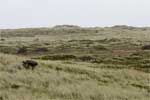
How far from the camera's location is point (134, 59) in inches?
1590

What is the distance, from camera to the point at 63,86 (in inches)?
712

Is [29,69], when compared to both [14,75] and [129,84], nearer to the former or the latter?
[14,75]

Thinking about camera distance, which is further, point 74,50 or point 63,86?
point 74,50

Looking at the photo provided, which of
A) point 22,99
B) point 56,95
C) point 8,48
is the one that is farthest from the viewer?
point 8,48

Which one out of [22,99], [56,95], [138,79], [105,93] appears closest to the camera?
[22,99]

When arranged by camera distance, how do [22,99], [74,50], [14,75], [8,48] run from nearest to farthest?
1. [22,99]
2. [14,75]
3. [74,50]
4. [8,48]

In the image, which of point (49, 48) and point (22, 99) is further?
point (49, 48)

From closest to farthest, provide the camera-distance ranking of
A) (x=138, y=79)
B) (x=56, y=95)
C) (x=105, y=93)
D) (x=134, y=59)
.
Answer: (x=56, y=95) < (x=105, y=93) < (x=138, y=79) < (x=134, y=59)

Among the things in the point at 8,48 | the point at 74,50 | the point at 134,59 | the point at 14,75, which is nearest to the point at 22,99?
the point at 14,75

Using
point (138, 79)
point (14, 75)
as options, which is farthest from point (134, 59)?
point (14, 75)

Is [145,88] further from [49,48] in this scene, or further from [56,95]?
[49,48]

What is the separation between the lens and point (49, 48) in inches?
2371

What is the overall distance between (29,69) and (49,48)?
38.3 meters

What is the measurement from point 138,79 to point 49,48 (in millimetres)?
Answer: 37044
